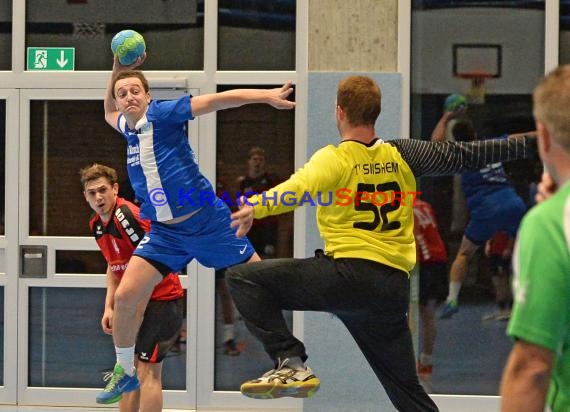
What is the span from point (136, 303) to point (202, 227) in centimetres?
61

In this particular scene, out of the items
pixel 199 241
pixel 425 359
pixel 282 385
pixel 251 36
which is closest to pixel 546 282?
pixel 282 385

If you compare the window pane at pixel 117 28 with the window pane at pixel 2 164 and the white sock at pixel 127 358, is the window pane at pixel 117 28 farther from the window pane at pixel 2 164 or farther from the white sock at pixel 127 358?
the white sock at pixel 127 358

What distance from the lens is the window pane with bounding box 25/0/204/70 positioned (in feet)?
29.0

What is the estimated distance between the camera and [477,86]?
8609mm

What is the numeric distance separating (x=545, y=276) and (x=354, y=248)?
298cm

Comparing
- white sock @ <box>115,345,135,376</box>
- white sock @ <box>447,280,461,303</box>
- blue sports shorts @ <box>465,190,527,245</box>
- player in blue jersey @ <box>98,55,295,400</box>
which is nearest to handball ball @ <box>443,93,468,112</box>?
blue sports shorts @ <box>465,190,527,245</box>

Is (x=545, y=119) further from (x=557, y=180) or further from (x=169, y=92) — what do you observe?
(x=169, y=92)

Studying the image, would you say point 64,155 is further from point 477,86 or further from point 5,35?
point 477,86

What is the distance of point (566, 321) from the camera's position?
2.78m

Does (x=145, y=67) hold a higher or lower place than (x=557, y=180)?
higher

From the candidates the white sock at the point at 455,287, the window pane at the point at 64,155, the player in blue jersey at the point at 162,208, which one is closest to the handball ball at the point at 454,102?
the white sock at the point at 455,287

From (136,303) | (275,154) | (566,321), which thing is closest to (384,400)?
(275,154)

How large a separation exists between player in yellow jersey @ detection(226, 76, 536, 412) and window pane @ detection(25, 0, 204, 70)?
130 inches

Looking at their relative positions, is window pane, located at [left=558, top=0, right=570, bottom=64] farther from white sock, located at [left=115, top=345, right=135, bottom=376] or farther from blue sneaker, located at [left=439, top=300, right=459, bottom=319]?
white sock, located at [left=115, top=345, right=135, bottom=376]
